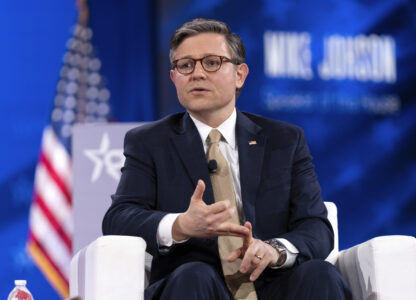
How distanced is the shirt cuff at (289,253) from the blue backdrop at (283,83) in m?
2.61

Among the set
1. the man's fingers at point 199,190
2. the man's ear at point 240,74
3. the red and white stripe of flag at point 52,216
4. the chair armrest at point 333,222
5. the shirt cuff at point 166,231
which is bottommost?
the red and white stripe of flag at point 52,216

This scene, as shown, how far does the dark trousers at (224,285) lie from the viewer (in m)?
1.75

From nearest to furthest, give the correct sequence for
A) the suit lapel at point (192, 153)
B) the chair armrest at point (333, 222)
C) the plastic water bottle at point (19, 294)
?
the suit lapel at point (192, 153) → the chair armrest at point (333, 222) → the plastic water bottle at point (19, 294)

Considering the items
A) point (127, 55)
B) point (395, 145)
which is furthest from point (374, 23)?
point (127, 55)

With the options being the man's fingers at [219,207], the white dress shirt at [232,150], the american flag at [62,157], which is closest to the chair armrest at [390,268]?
the white dress shirt at [232,150]

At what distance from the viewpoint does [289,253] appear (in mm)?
1997

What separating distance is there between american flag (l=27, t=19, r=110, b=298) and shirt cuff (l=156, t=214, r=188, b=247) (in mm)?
2488

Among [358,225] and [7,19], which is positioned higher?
[7,19]

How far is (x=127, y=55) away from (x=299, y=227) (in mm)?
2673

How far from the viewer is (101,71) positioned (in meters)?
4.54

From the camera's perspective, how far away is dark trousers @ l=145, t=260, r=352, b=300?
1.75m

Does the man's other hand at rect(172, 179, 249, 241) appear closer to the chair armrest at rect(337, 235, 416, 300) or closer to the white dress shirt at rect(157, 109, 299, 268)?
the white dress shirt at rect(157, 109, 299, 268)

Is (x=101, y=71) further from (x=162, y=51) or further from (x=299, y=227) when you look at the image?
(x=299, y=227)

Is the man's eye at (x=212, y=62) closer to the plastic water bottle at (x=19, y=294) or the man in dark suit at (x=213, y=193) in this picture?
the man in dark suit at (x=213, y=193)
